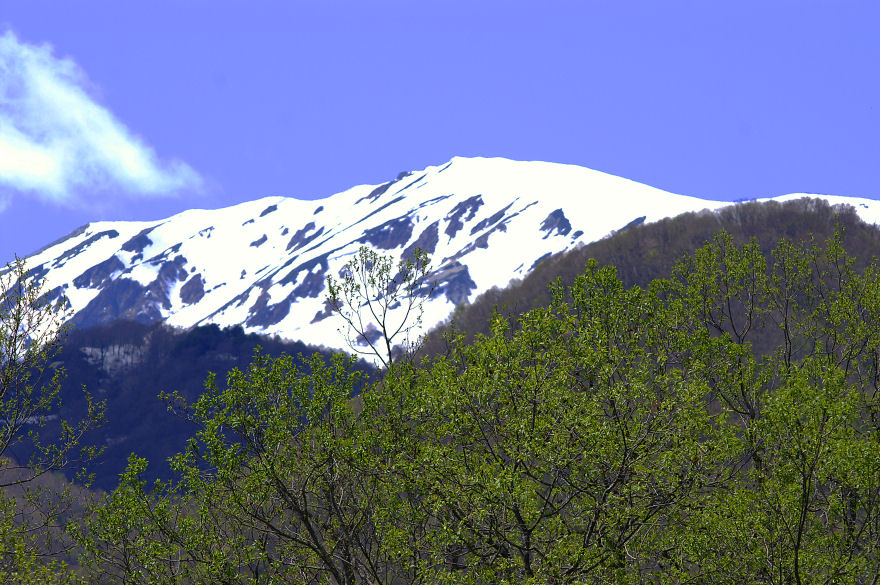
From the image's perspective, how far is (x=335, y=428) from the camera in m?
26.5

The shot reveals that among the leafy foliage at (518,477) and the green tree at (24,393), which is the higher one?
the green tree at (24,393)

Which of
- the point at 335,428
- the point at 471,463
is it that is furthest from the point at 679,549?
the point at 335,428

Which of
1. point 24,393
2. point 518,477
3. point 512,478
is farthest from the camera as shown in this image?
point 24,393

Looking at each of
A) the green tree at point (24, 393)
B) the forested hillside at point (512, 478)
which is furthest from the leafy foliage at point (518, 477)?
the green tree at point (24, 393)

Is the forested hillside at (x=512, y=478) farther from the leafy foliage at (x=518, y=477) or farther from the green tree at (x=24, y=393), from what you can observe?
the green tree at (x=24, y=393)

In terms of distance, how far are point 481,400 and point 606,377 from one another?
374 cm

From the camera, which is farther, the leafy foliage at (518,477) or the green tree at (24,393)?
the green tree at (24,393)

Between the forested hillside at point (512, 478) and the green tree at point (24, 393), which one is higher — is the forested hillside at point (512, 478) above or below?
below

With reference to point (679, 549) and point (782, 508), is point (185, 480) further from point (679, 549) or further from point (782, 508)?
point (782, 508)

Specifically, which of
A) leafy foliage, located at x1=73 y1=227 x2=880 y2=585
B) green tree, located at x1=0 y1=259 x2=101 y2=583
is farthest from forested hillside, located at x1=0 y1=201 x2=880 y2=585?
green tree, located at x1=0 y1=259 x2=101 y2=583

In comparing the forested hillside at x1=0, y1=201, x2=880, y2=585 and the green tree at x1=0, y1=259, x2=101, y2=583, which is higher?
the green tree at x1=0, y1=259, x2=101, y2=583

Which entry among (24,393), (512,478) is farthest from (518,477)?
(24,393)

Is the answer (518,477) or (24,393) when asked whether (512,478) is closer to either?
(518,477)

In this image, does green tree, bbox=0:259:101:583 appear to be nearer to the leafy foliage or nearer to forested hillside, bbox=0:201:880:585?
forested hillside, bbox=0:201:880:585
